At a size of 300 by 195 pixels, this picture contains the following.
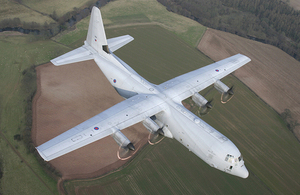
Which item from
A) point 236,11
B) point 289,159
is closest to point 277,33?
point 236,11

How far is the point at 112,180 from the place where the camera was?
29750mm

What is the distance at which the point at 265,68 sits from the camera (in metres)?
51.0

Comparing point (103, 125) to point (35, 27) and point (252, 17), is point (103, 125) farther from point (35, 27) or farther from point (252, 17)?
point (252, 17)

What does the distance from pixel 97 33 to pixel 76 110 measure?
41.4 feet

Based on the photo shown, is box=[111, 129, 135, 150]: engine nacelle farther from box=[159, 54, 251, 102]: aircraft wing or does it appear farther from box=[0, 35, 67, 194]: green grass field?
box=[0, 35, 67, 194]: green grass field

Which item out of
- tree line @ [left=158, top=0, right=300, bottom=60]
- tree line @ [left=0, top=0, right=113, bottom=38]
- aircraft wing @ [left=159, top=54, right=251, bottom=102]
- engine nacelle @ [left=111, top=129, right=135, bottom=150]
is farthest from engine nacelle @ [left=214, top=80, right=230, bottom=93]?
tree line @ [left=0, top=0, right=113, bottom=38]

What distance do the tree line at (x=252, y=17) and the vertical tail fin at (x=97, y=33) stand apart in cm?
3811

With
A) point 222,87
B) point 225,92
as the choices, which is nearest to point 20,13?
point 222,87

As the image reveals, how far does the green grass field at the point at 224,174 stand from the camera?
29.9m

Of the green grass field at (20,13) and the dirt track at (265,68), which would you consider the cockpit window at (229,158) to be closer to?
the dirt track at (265,68)

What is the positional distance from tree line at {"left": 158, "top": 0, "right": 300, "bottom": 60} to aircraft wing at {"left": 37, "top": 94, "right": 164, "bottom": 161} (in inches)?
1696

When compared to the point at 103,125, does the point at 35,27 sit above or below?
below

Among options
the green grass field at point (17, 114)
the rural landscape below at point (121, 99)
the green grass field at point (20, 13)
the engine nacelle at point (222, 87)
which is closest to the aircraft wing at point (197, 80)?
the engine nacelle at point (222, 87)

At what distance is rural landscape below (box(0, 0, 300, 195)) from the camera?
30.3 metres
